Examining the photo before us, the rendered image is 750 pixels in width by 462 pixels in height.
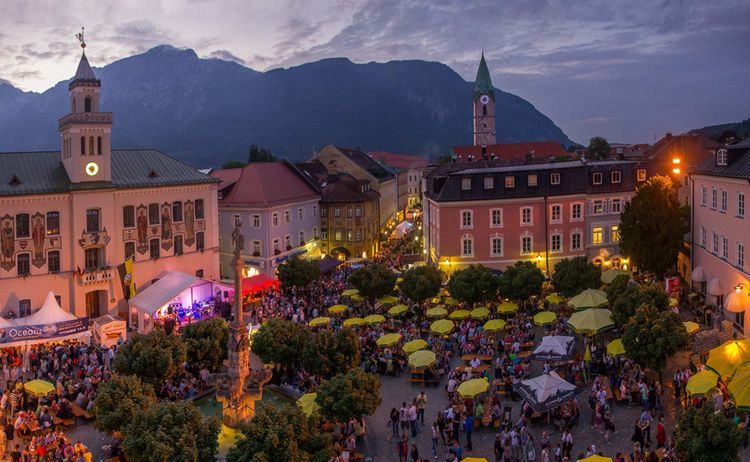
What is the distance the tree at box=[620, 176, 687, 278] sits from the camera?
47.0 m

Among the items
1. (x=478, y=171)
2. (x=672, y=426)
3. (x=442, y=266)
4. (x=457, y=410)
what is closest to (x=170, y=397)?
(x=457, y=410)

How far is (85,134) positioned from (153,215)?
26.1 feet

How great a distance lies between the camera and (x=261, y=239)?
62781mm

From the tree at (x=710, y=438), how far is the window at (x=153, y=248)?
42.0m

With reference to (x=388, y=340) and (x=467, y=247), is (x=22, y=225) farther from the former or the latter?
(x=467, y=247)

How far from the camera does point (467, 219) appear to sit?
177ft

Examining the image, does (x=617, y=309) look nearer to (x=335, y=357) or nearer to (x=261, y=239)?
(x=335, y=357)

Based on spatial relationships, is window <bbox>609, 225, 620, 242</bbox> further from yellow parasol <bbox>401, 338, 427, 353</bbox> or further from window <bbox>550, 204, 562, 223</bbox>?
yellow parasol <bbox>401, 338, 427, 353</bbox>

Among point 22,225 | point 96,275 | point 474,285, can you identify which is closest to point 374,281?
point 474,285

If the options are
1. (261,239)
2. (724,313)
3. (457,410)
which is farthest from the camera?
(261,239)

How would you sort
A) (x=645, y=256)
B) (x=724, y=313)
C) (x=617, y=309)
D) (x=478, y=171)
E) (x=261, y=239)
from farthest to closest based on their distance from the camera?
(x=261, y=239), (x=478, y=171), (x=645, y=256), (x=724, y=313), (x=617, y=309)

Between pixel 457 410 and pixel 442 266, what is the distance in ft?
87.7

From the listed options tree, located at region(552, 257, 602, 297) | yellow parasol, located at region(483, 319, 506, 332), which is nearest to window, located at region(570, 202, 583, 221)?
tree, located at region(552, 257, 602, 297)

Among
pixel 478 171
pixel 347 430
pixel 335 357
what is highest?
pixel 478 171
